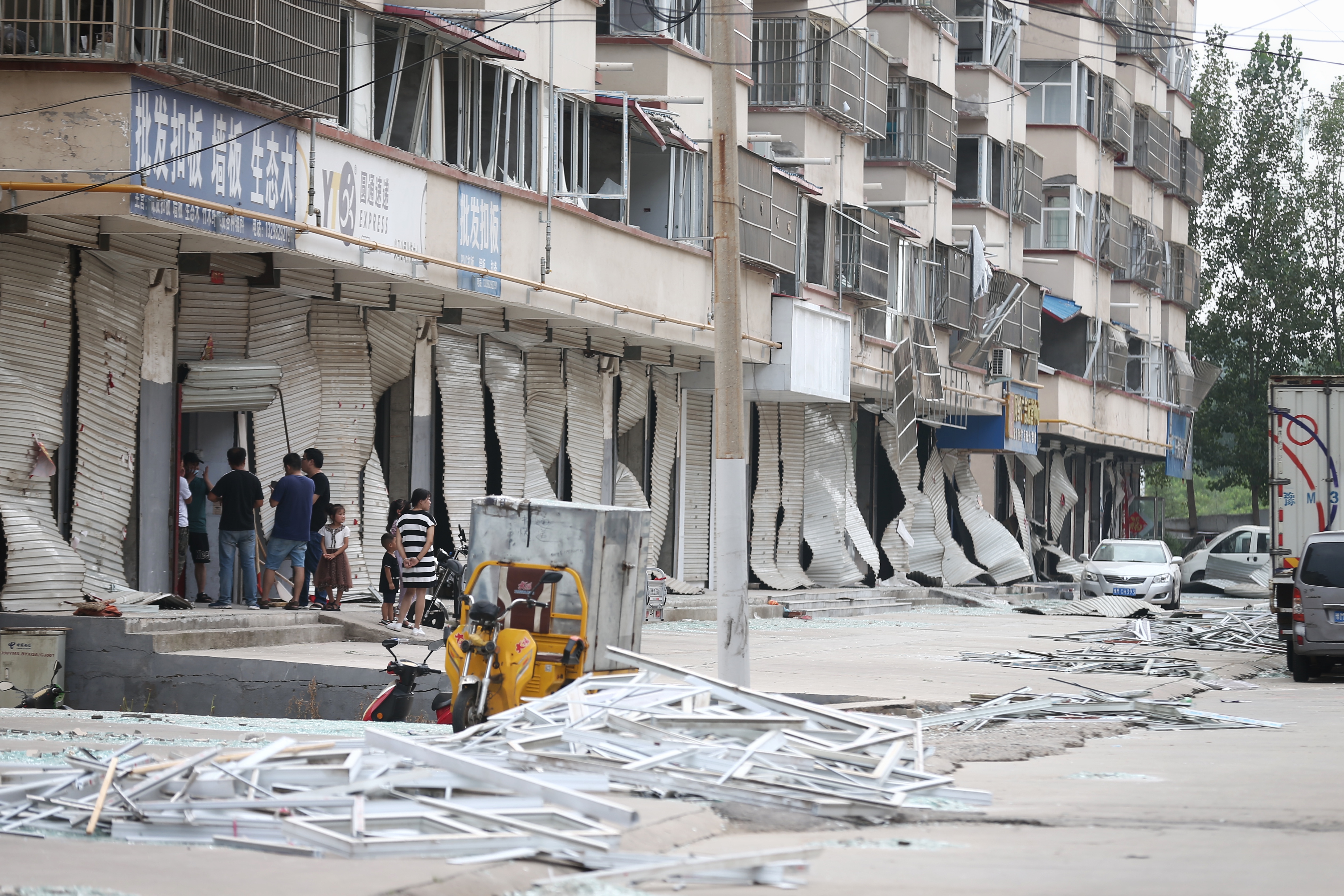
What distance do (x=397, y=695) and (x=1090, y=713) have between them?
5.45 metres

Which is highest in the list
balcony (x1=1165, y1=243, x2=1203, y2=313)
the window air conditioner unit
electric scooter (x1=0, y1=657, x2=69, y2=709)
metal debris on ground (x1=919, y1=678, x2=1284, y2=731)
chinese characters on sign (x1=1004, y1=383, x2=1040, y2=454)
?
balcony (x1=1165, y1=243, x2=1203, y2=313)

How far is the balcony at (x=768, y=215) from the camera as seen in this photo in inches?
1103

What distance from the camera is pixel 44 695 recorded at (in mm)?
15734

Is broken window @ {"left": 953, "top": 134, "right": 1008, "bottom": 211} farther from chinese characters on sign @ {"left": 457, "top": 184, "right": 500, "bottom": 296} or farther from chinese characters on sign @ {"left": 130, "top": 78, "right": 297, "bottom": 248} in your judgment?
chinese characters on sign @ {"left": 130, "top": 78, "right": 297, "bottom": 248}

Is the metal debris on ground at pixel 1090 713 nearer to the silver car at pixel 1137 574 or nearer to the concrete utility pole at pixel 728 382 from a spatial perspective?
the concrete utility pole at pixel 728 382

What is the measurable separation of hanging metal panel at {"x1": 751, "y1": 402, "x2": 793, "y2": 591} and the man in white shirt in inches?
609

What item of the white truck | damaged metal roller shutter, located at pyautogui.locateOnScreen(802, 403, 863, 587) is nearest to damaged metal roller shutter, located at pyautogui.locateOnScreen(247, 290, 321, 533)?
the white truck

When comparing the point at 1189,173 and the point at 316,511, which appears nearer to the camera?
the point at 316,511

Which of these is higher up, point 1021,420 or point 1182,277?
point 1182,277

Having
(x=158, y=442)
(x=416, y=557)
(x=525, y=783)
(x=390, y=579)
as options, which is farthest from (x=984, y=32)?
(x=525, y=783)

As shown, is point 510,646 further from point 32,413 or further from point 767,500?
point 767,500

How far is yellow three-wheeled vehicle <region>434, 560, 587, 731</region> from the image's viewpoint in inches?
463

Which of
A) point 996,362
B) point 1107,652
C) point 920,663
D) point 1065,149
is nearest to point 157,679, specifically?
point 920,663

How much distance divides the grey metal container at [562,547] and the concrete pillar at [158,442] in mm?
6598
